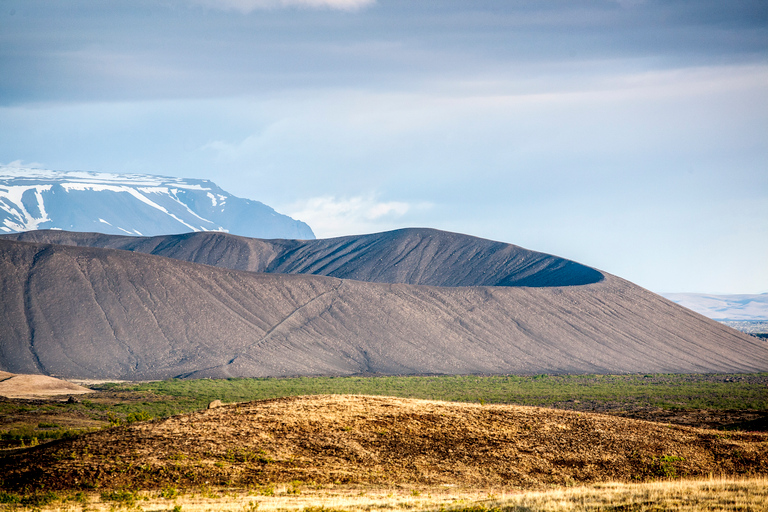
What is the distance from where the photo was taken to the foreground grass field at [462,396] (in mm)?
38219

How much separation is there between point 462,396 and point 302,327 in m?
40.1

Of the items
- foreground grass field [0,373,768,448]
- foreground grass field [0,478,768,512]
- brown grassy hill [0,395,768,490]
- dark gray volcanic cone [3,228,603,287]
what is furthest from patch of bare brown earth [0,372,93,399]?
dark gray volcanic cone [3,228,603,287]

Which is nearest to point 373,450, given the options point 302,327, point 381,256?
point 302,327

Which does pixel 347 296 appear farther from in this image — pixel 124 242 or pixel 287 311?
pixel 124 242

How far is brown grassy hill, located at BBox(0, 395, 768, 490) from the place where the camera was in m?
19.1

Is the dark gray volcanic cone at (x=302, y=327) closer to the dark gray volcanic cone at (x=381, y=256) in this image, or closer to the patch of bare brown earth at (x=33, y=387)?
the patch of bare brown earth at (x=33, y=387)

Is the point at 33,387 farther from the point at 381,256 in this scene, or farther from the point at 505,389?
the point at 381,256

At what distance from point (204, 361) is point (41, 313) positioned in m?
18.8

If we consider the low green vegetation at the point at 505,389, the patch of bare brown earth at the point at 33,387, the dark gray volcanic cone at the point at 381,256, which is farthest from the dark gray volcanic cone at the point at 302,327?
the dark gray volcanic cone at the point at 381,256

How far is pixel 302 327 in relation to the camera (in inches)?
3698

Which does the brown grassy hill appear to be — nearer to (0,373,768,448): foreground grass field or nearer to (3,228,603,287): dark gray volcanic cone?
(0,373,768,448): foreground grass field

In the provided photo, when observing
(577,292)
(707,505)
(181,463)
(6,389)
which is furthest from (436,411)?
(577,292)

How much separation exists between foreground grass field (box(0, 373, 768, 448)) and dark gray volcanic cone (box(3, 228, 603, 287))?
56090 millimetres

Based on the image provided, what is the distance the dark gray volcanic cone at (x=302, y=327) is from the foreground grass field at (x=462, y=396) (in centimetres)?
907
